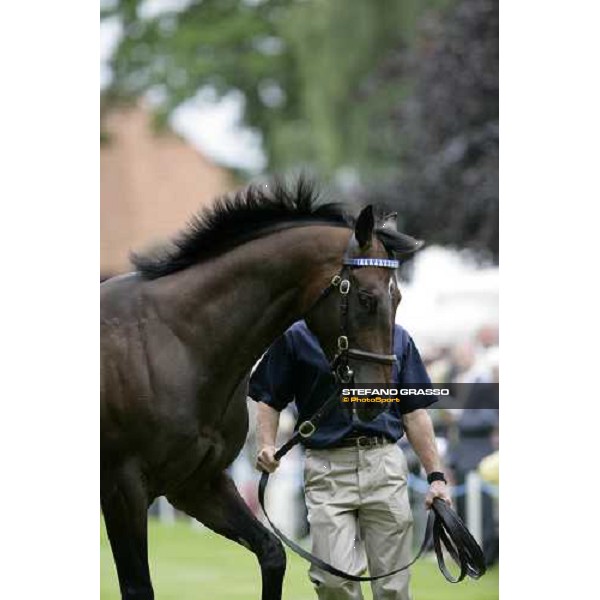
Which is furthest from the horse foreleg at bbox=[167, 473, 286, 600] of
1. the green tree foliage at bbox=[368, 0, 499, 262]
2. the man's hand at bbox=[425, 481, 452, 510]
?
the green tree foliage at bbox=[368, 0, 499, 262]

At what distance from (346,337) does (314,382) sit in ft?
1.32

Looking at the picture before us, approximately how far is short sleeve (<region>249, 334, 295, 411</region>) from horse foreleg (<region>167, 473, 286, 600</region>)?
0.36 m

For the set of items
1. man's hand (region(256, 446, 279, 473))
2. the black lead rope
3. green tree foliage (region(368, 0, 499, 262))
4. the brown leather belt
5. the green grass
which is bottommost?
the green grass

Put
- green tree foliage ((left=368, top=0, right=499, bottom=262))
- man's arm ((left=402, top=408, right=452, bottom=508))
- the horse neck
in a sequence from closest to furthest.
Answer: the horse neck, man's arm ((left=402, top=408, right=452, bottom=508)), green tree foliage ((left=368, top=0, right=499, bottom=262))

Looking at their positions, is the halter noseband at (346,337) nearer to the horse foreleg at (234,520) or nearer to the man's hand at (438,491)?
the man's hand at (438,491)

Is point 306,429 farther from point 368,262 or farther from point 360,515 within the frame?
point 368,262

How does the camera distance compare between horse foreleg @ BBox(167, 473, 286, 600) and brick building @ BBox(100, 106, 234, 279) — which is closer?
horse foreleg @ BBox(167, 473, 286, 600)

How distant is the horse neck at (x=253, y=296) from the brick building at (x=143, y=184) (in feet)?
1.47

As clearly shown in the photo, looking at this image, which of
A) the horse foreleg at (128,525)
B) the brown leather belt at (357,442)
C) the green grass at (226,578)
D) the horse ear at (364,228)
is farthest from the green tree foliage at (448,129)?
the horse foreleg at (128,525)

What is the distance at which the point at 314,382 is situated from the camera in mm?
4758

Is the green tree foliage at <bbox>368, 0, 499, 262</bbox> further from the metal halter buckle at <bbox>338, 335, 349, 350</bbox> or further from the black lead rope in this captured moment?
the metal halter buckle at <bbox>338, 335, 349, 350</bbox>

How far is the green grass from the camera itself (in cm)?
521
